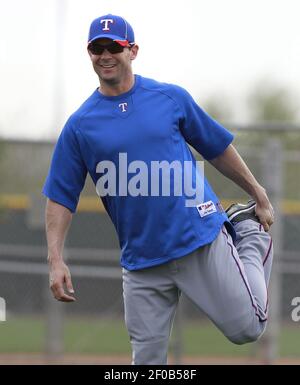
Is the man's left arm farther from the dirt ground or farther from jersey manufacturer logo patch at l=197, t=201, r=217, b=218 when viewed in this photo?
the dirt ground

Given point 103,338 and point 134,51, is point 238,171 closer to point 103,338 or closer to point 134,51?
point 134,51

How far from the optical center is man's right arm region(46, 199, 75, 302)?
526 centimetres

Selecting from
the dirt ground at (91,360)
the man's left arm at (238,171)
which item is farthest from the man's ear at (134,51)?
the dirt ground at (91,360)

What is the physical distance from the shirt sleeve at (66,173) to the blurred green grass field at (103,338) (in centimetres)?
473

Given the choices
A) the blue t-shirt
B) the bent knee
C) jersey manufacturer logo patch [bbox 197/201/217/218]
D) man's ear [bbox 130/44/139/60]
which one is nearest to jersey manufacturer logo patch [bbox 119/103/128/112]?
the blue t-shirt

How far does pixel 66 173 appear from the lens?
5375mm

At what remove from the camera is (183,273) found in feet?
17.5

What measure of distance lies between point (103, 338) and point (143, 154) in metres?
5.91

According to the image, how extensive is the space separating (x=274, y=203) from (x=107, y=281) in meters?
2.14

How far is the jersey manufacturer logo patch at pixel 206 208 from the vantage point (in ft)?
17.4

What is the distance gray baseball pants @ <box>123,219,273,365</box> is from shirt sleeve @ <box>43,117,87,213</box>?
20.0 inches

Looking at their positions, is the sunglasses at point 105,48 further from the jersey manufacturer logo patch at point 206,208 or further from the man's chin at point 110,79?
the jersey manufacturer logo patch at point 206,208
